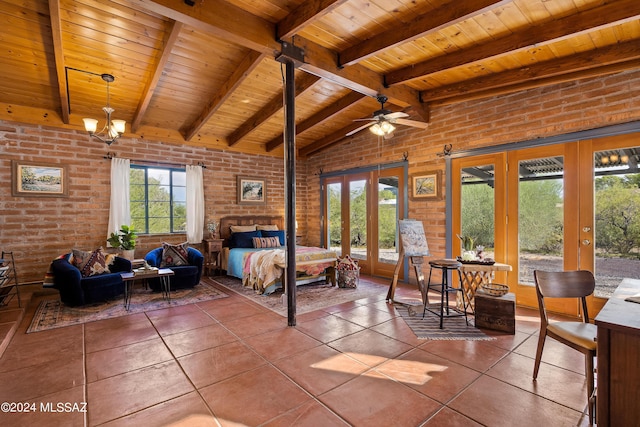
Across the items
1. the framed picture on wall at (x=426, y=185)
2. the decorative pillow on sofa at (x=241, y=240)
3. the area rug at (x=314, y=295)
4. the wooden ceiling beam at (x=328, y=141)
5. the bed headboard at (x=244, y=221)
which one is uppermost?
the wooden ceiling beam at (x=328, y=141)

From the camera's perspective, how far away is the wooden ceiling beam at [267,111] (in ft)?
14.5

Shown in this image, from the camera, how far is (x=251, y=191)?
7.20m

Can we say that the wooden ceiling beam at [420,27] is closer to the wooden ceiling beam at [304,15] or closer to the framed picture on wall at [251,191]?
the wooden ceiling beam at [304,15]

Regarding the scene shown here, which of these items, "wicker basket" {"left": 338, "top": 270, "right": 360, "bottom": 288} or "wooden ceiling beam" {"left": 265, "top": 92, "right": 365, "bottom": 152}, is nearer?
"wooden ceiling beam" {"left": 265, "top": 92, "right": 365, "bottom": 152}

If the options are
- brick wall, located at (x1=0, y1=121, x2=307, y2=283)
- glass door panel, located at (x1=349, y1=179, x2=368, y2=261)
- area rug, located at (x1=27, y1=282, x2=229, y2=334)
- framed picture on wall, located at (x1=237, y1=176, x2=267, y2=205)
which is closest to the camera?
area rug, located at (x1=27, y1=282, x2=229, y2=334)

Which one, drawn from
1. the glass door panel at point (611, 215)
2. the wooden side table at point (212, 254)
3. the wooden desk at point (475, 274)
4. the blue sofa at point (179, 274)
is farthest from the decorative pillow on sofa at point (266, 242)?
the glass door panel at point (611, 215)

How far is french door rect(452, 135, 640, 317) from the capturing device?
11.7 feet

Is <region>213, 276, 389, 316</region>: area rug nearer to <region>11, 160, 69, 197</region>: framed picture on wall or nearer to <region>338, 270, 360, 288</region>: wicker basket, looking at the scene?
<region>338, 270, 360, 288</region>: wicker basket

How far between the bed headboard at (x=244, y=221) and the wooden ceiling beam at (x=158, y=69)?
2.53m

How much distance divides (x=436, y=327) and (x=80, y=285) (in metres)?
4.69

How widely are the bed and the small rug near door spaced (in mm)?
1734

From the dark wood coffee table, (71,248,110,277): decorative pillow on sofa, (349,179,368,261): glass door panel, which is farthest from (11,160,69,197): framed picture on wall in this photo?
(349,179,368,261): glass door panel

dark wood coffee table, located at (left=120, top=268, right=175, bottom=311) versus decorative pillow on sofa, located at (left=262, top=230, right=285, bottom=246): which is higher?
decorative pillow on sofa, located at (left=262, top=230, right=285, bottom=246)

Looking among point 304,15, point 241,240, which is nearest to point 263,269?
point 241,240
